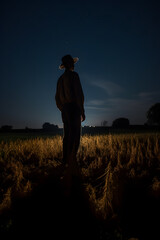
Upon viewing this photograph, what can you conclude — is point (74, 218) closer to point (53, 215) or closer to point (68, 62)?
point (53, 215)

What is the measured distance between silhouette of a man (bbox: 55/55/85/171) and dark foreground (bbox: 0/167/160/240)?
1466 mm

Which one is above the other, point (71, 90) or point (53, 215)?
point (71, 90)

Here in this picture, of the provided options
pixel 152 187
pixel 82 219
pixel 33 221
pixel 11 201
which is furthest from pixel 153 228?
pixel 11 201

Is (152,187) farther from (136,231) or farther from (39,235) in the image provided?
(39,235)

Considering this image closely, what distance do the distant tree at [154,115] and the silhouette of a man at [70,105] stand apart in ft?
108

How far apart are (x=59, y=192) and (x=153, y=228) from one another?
4.01 ft

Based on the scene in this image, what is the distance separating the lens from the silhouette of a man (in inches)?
147

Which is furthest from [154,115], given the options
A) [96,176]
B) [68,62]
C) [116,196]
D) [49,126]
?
[116,196]

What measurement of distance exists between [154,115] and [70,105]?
33.7 m

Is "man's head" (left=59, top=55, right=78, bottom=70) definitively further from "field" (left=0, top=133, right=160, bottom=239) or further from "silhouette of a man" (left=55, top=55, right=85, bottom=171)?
"field" (left=0, top=133, right=160, bottom=239)

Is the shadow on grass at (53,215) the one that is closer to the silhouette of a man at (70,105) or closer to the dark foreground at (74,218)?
the dark foreground at (74,218)

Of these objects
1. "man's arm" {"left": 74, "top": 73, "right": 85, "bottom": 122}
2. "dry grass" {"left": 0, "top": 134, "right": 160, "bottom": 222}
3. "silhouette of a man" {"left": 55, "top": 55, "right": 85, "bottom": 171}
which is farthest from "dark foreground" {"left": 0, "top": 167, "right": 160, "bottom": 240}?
"man's arm" {"left": 74, "top": 73, "right": 85, "bottom": 122}

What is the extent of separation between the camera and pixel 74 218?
1.74 m

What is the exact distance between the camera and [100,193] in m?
2.29
